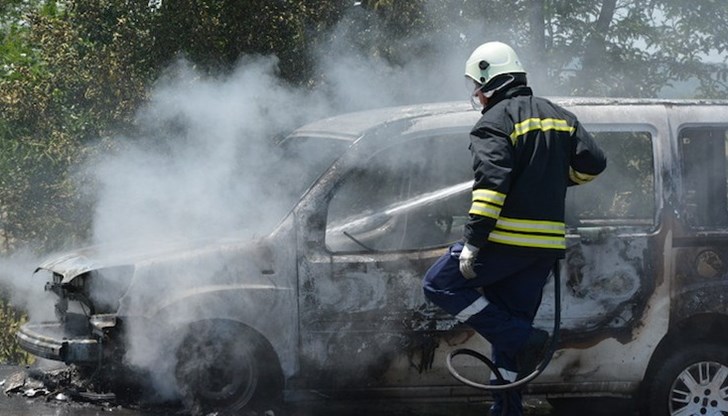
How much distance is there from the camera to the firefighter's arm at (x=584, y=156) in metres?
5.87

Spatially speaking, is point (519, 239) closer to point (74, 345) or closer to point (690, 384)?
point (690, 384)

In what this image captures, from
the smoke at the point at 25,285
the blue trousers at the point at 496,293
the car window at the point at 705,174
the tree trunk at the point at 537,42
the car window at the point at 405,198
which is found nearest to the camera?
the blue trousers at the point at 496,293

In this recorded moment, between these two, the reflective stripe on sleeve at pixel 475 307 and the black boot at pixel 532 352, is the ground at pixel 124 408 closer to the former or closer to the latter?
the black boot at pixel 532 352

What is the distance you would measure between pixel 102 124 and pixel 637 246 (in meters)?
5.10

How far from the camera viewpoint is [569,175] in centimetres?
597

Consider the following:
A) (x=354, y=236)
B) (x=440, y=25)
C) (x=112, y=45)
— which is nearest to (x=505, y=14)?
(x=440, y=25)

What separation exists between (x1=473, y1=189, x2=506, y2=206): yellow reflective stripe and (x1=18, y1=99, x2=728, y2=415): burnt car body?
1061 millimetres

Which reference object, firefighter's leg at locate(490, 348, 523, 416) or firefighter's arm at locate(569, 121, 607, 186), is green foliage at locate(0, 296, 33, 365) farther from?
firefighter's arm at locate(569, 121, 607, 186)

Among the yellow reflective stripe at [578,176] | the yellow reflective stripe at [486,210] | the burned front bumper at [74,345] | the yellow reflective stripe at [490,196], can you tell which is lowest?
the burned front bumper at [74,345]

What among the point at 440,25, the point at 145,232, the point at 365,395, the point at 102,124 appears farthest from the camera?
the point at 440,25

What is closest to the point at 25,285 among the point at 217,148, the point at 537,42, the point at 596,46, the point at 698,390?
the point at 217,148

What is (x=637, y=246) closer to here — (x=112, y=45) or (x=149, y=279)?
(x=149, y=279)

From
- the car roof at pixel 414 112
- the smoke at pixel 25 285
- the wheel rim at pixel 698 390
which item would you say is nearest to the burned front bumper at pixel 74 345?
the smoke at pixel 25 285

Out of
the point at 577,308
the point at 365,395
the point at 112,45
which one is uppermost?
the point at 112,45
